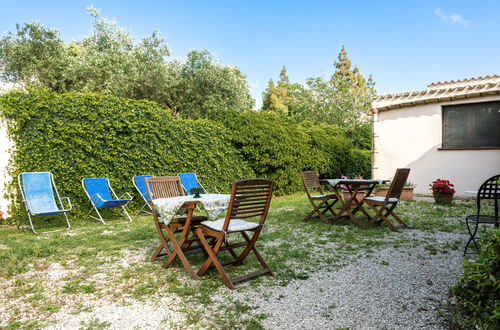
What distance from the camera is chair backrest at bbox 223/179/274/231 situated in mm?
3008

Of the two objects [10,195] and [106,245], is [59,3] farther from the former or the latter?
[106,245]

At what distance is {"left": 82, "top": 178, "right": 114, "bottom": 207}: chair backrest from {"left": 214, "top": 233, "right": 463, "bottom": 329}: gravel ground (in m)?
4.74

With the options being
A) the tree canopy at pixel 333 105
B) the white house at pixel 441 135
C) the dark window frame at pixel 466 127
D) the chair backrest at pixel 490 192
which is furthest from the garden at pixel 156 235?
the tree canopy at pixel 333 105

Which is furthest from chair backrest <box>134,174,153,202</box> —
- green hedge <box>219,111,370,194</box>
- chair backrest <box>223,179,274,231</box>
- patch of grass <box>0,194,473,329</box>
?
chair backrest <box>223,179,274,231</box>

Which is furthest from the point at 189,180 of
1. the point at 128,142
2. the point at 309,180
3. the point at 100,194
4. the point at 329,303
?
the point at 329,303

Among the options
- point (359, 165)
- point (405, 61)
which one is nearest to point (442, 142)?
point (359, 165)

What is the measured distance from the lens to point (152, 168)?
25.1 ft

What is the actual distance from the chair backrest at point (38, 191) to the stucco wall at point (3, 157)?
1.07 ft

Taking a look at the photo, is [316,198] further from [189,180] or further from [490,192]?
[189,180]

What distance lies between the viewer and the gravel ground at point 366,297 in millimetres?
2326

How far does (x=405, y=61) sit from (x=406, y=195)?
29.2 ft

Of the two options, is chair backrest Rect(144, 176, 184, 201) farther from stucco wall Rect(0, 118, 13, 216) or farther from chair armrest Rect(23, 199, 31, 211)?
stucco wall Rect(0, 118, 13, 216)

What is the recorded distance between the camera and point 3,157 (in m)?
6.26

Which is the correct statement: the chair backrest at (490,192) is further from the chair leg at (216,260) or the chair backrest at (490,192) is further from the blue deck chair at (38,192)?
the blue deck chair at (38,192)
